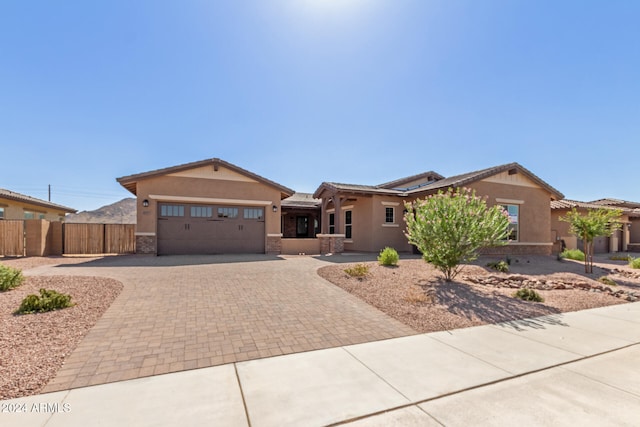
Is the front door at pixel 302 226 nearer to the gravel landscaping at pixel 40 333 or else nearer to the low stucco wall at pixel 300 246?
the low stucco wall at pixel 300 246

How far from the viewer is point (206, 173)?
15.0 meters

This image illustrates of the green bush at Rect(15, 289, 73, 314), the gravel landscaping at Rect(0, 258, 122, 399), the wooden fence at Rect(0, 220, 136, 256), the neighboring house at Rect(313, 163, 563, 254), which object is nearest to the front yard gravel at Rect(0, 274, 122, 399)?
the gravel landscaping at Rect(0, 258, 122, 399)

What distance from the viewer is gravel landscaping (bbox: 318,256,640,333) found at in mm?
6121

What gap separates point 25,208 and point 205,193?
16.5m

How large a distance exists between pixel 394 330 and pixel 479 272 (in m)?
7.33

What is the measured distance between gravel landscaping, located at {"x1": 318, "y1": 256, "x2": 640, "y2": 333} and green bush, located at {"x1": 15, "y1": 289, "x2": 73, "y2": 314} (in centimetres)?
607

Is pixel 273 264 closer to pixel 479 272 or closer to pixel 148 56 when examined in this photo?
pixel 479 272

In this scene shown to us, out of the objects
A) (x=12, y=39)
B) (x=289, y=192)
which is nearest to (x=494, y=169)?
(x=289, y=192)

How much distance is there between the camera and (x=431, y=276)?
975 cm

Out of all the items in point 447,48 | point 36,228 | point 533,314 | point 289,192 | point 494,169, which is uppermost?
point 447,48

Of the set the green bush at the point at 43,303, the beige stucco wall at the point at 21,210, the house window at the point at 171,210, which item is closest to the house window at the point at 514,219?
the house window at the point at 171,210

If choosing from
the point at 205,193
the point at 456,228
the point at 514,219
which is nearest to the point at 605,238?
the point at 514,219

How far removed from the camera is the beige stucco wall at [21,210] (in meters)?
19.2

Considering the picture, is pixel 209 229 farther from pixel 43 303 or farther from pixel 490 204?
pixel 490 204
